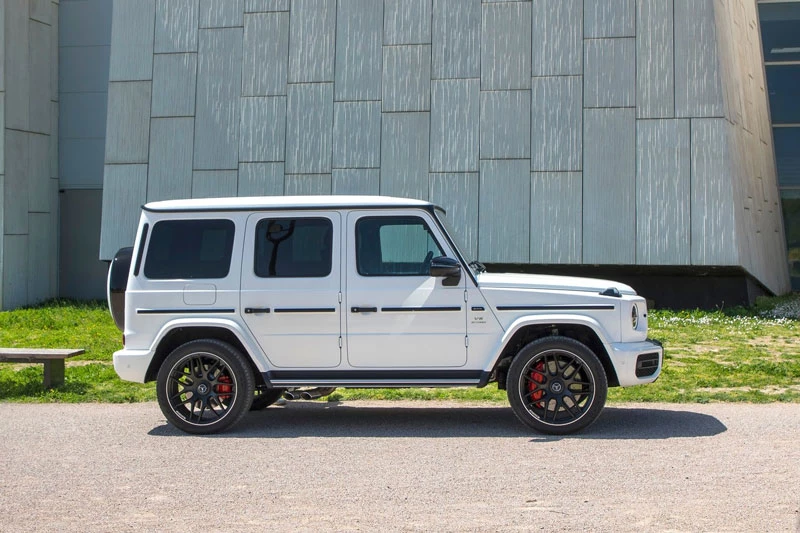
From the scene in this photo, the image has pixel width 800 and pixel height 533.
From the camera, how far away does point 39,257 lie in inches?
961

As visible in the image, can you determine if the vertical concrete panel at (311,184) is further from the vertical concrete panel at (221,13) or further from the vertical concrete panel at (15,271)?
the vertical concrete panel at (15,271)

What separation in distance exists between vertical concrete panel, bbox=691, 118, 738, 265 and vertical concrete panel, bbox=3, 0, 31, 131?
14658 millimetres

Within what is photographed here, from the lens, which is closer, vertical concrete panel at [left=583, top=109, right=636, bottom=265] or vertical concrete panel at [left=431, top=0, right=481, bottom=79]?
vertical concrete panel at [left=583, top=109, right=636, bottom=265]

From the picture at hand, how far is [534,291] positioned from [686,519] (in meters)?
3.21

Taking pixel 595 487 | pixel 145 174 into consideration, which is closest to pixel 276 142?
pixel 145 174

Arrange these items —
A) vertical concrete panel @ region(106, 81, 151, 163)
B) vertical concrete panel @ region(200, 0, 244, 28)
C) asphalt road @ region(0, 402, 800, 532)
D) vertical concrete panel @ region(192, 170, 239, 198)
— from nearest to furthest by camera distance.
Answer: asphalt road @ region(0, 402, 800, 532)
vertical concrete panel @ region(192, 170, 239, 198)
vertical concrete panel @ region(200, 0, 244, 28)
vertical concrete panel @ region(106, 81, 151, 163)

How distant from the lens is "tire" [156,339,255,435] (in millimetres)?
8930

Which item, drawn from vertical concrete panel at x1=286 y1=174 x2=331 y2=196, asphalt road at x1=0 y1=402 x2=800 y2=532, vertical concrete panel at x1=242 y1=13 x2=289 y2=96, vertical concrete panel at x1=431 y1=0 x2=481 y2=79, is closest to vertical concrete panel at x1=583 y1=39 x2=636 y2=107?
vertical concrete panel at x1=431 y1=0 x2=481 y2=79

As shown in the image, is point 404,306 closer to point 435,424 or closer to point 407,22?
point 435,424

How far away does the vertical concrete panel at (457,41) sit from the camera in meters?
20.7

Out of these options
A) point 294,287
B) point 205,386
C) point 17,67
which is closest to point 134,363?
point 205,386

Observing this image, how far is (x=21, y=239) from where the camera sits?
23.9 metres

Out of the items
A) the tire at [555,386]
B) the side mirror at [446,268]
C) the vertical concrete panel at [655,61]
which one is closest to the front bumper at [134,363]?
the side mirror at [446,268]

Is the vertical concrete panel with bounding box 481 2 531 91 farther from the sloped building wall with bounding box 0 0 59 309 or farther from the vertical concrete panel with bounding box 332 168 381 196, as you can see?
the sloped building wall with bounding box 0 0 59 309
